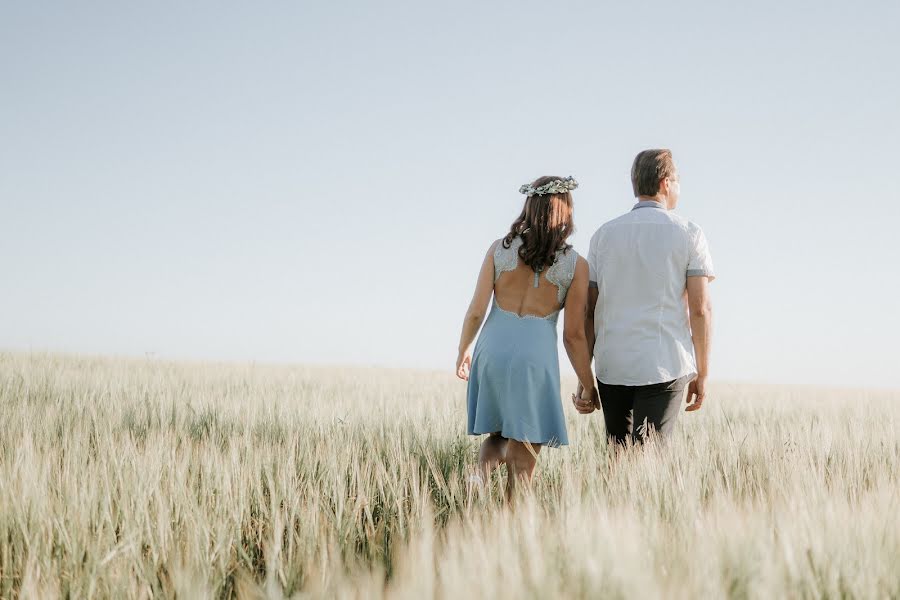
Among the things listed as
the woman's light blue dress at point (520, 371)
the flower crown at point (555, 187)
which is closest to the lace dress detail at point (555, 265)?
the woman's light blue dress at point (520, 371)

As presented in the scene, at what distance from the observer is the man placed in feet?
11.5

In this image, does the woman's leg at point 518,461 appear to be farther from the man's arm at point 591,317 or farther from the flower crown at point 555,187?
the flower crown at point 555,187

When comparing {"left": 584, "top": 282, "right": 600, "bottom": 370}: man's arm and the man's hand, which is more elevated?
{"left": 584, "top": 282, "right": 600, "bottom": 370}: man's arm

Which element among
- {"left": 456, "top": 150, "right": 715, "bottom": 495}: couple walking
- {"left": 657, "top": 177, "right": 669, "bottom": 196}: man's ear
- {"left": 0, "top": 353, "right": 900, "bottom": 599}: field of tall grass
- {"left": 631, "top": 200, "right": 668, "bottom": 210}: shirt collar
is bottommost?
{"left": 0, "top": 353, "right": 900, "bottom": 599}: field of tall grass

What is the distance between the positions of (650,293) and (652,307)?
3.1 inches

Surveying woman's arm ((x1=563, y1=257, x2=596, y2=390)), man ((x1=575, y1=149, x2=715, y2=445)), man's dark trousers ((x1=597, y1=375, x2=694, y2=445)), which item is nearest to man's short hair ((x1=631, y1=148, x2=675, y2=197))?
man ((x1=575, y1=149, x2=715, y2=445))

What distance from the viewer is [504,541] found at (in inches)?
65.7

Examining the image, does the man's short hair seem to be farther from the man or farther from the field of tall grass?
the field of tall grass

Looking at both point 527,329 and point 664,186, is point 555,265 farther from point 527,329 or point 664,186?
point 664,186

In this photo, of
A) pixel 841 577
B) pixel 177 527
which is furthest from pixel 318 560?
pixel 841 577

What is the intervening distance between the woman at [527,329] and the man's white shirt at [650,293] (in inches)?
8.6

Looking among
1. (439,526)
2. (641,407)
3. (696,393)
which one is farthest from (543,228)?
(439,526)

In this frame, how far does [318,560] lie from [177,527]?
2.16 ft

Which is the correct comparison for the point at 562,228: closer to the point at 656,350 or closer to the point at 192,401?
the point at 656,350
